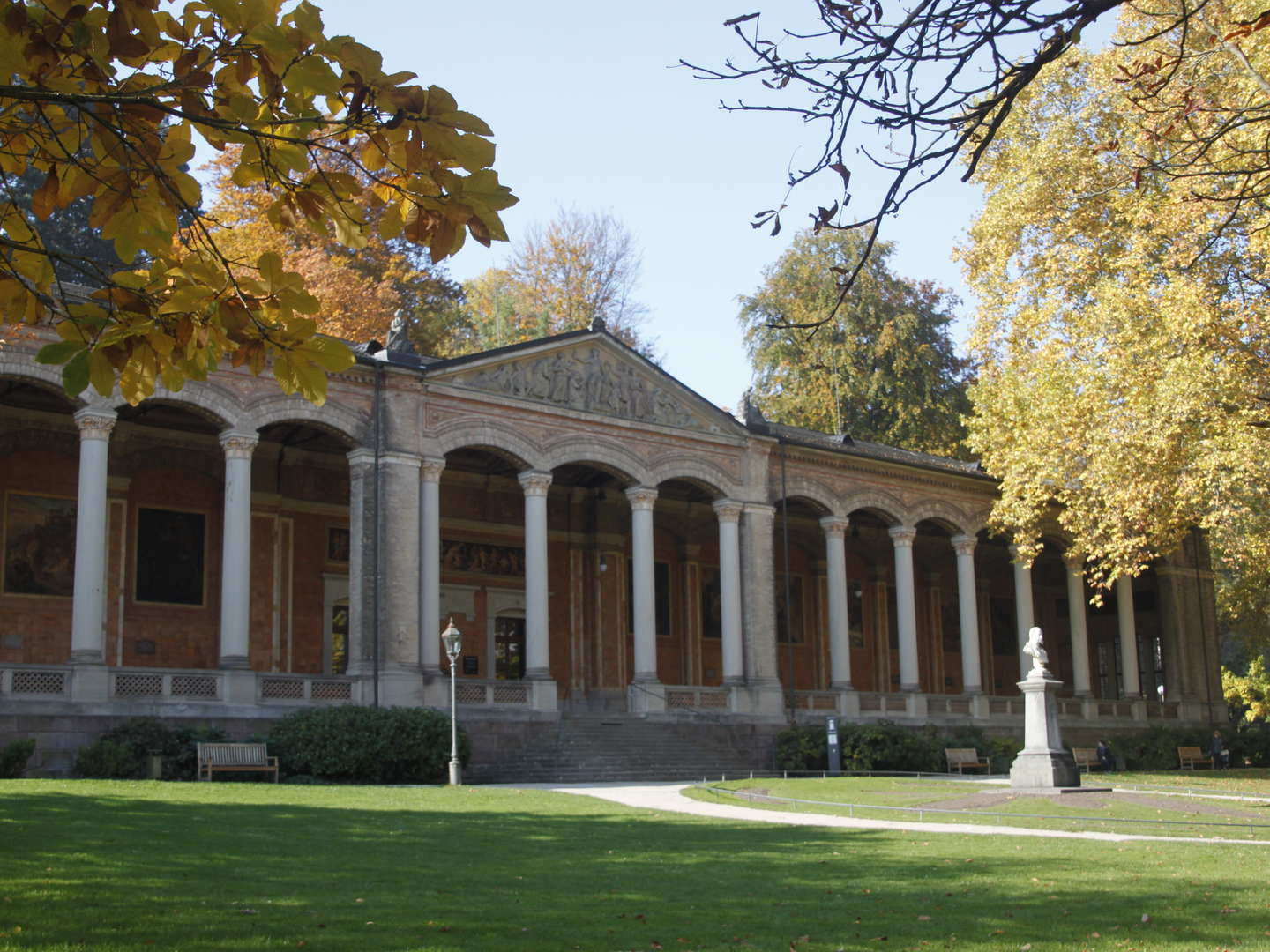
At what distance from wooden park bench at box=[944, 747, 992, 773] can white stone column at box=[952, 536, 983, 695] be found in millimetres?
6711

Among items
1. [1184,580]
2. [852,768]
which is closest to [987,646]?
[1184,580]

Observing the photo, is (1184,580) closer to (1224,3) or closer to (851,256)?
(851,256)

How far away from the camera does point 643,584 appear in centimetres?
3488

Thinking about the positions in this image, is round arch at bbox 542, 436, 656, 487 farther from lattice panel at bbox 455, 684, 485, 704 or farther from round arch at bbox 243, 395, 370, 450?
lattice panel at bbox 455, 684, 485, 704

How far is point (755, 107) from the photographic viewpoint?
629 cm

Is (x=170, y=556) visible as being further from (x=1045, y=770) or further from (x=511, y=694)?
(x=1045, y=770)

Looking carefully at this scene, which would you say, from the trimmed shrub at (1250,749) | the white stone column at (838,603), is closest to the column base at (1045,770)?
the white stone column at (838,603)

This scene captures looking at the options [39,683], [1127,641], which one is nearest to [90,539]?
[39,683]

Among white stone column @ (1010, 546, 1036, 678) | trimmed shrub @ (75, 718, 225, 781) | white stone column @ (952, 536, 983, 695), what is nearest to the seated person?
white stone column @ (952, 536, 983, 695)

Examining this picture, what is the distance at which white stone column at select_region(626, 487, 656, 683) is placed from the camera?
34625 mm

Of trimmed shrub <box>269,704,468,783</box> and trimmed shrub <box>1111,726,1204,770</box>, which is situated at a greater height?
trimmed shrub <box>269,704,468,783</box>

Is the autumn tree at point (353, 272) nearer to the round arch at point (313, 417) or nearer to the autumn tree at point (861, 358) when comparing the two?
the round arch at point (313, 417)

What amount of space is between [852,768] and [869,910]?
933 inches

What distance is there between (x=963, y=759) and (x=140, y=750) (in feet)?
65.7
